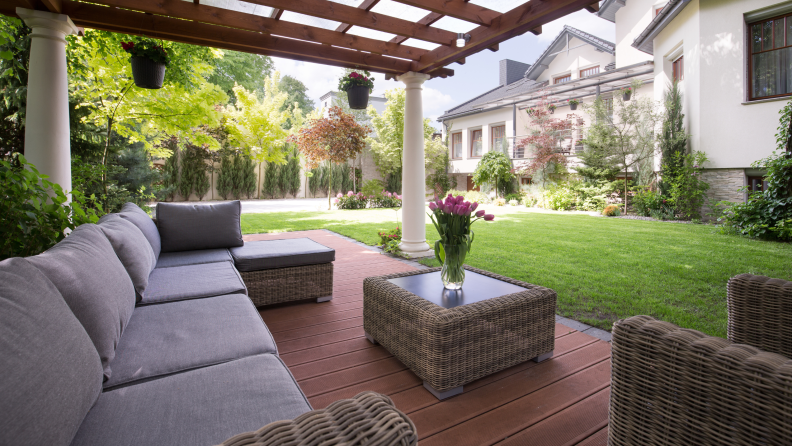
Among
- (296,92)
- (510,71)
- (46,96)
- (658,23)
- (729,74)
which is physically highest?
(296,92)

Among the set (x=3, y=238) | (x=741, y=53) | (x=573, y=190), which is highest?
(x=741, y=53)

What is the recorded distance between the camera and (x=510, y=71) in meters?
17.9

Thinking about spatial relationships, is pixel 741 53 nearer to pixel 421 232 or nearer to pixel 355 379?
pixel 421 232

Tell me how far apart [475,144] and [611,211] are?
793cm

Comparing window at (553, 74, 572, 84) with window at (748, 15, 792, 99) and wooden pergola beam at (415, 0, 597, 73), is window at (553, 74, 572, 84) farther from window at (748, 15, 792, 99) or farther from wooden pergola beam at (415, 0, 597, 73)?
wooden pergola beam at (415, 0, 597, 73)

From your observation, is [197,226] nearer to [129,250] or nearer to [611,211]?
[129,250]

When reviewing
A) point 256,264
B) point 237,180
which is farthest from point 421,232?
point 237,180

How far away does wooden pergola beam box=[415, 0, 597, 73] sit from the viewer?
2916 mm

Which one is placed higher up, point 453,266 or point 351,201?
point 351,201

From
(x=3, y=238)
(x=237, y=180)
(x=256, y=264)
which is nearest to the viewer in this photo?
(x=3, y=238)

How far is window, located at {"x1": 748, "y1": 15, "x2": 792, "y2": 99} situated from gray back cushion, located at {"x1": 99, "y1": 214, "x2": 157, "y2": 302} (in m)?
9.83

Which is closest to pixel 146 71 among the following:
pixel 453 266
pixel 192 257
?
pixel 192 257

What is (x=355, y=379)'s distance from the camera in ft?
6.98

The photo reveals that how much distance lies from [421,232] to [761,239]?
17.0 ft
